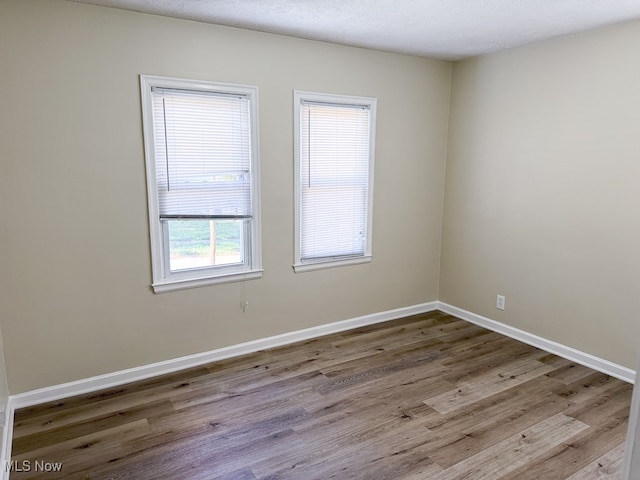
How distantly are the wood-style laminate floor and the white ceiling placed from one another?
97.3 inches

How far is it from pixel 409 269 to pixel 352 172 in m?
1.19

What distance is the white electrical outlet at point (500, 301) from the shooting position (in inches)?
152

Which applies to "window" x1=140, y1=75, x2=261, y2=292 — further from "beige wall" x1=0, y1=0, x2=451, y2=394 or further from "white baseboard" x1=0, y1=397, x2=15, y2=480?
"white baseboard" x1=0, y1=397, x2=15, y2=480

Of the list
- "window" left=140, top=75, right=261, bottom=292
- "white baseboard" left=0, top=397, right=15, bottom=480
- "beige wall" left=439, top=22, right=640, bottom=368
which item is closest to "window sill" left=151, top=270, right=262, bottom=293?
"window" left=140, top=75, right=261, bottom=292

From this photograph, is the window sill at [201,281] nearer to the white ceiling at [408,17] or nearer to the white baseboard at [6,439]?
the white baseboard at [6,439]

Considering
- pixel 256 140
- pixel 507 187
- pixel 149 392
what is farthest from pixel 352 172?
pixel 149 392

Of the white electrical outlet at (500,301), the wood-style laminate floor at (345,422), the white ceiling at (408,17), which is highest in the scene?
the white ceiling at (408,17)

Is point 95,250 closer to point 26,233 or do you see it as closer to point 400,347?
point 26,233

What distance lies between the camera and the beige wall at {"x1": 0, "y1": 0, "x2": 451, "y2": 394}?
2.52 meters

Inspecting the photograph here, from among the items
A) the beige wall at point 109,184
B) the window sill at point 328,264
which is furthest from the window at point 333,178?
the beige wall at point 109,184

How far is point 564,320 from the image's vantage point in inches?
134

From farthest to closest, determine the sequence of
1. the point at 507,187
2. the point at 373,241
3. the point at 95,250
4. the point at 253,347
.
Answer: the point at 373,241, the point at 507,187, the point at 253,347, the point at 95,250

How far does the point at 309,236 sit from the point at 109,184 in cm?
160

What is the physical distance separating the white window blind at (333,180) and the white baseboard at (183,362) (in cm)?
65
